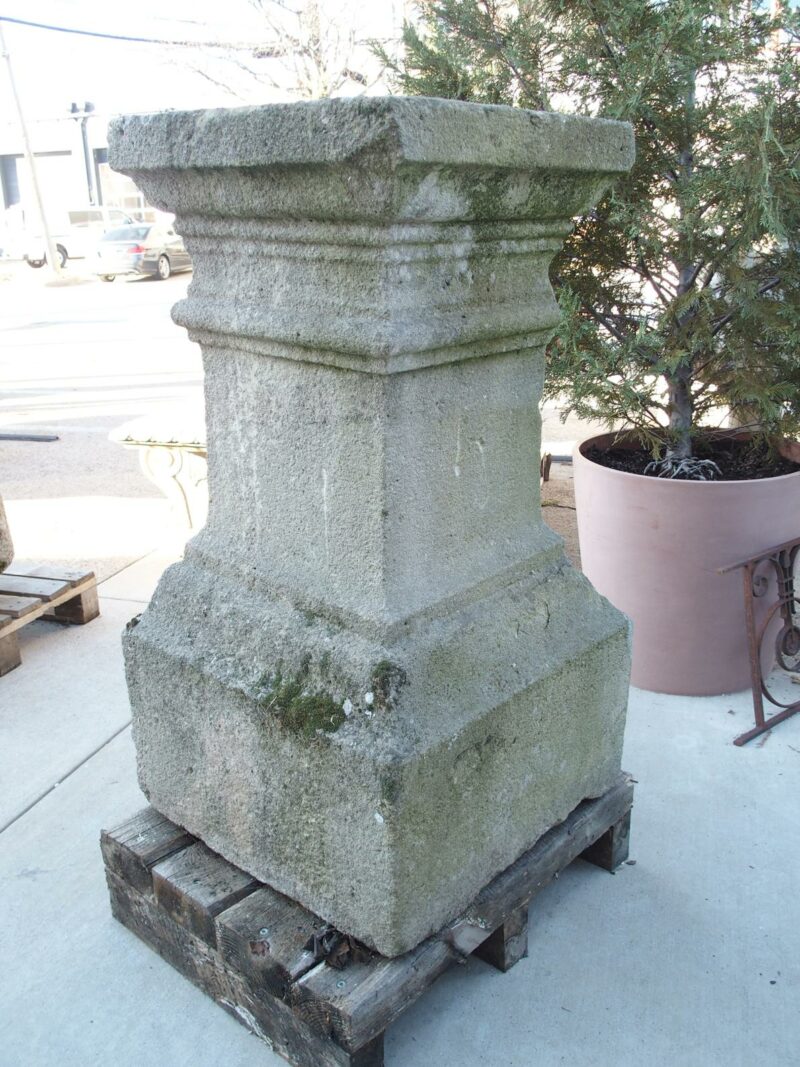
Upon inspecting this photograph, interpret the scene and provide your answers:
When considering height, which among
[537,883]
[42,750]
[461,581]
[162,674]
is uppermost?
[461,581]

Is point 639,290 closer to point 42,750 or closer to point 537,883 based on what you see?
point 537,883

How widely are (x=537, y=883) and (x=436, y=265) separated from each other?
125 cm

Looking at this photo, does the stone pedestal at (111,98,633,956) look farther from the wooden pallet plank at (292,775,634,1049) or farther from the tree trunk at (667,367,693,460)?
A: the tree trunk at (667,367,693,460)

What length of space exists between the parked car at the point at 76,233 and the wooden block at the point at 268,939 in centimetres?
2192

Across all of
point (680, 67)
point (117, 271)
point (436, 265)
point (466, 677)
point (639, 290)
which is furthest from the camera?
point (117, 271)

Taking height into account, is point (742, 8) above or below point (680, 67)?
above

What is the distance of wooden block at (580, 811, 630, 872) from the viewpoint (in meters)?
2.19

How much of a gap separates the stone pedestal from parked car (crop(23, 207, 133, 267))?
2167 centimetres

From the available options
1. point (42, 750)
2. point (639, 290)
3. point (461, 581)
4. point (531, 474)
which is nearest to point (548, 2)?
point (639, 290)

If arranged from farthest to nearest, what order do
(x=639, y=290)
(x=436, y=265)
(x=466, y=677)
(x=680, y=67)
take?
(x=639, y=290)
(x=680, y=67)
(x=466, y=677)
(x=436, y=265)

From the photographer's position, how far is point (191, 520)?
437 centimetres

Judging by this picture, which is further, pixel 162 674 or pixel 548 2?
pixel 548 2

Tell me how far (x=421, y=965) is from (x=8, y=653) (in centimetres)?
216

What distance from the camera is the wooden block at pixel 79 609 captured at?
3668mm
